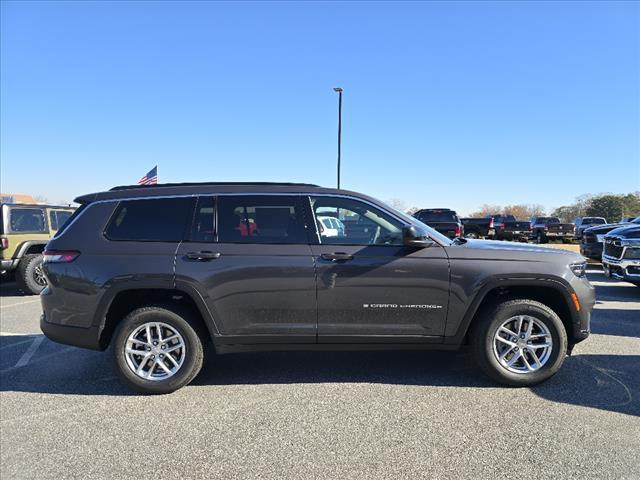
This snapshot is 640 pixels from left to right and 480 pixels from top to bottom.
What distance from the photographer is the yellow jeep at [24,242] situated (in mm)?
8930

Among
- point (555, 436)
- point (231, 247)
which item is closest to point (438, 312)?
point (555, 436)

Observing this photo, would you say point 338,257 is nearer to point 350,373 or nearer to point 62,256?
point 350,373

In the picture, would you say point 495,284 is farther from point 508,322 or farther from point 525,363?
point 525,363

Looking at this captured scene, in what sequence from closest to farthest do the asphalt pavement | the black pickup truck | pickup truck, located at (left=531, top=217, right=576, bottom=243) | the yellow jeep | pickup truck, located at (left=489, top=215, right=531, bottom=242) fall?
the asphalt pavement
the yellow jeep
the black pickup truck
pickup truck, located at (left=531, top=217, right=576, bottom=243)
pickup truck, located at (left=489, top=215, right=531, bottom=242)

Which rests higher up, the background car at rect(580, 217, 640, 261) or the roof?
the roof

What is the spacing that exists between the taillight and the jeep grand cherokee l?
1 cm

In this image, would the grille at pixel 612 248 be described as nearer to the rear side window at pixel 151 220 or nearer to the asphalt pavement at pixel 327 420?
A: the asphalt pavement at pixel 327 420

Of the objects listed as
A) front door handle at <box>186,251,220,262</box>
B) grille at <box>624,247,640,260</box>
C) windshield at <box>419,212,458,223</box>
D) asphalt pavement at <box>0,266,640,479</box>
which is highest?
windshield at <box>419,212,458,223</box>

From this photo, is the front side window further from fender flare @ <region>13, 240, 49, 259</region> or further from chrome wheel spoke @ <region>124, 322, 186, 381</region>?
fender flare @ <region>13, 240, 49, 259</region>

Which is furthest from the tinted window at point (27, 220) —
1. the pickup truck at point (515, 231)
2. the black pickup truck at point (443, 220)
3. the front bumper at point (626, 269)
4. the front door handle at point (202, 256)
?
the pickup truck at point (515, 231)

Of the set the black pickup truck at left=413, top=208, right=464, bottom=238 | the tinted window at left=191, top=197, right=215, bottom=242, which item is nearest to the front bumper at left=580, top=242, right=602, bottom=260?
the black pickup truck at left=413, top=208, right=464, bottom=238

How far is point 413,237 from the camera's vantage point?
3758 millimetres

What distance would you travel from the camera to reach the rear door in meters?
3.87

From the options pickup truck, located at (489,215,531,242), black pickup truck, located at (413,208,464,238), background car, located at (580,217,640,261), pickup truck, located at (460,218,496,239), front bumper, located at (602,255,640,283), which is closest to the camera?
front bumper, located at (602,255,640,283)
